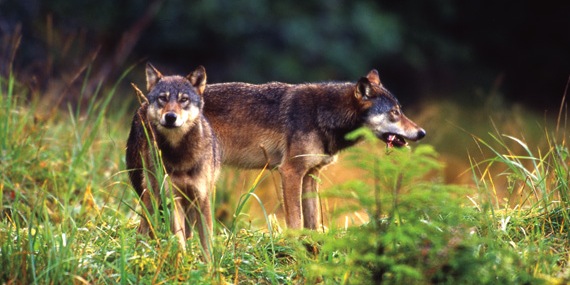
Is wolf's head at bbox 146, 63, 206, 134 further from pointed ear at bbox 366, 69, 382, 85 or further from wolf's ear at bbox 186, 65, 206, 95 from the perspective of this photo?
pointed ear at bbox 366, 69, 382, 85

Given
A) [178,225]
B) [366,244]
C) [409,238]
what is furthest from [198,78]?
[409,238]

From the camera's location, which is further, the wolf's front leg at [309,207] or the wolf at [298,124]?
the wolf's front leg at [309,207]

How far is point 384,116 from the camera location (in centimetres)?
706

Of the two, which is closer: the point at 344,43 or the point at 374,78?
the point at 374,78

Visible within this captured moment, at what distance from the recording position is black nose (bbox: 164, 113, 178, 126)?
5848 mm

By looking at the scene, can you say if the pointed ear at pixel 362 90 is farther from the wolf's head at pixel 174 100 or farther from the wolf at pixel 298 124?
the wolf's head at pixel 174 100

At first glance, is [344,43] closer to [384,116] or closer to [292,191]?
[384,116]

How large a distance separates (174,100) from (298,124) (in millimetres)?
1411

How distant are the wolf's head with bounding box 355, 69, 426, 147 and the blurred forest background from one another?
28.3 ft

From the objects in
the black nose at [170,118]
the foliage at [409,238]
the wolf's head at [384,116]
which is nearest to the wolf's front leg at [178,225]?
the black nose at [170,118]

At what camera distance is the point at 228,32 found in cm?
1797

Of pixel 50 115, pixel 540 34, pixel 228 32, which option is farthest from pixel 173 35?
pixel 50 115

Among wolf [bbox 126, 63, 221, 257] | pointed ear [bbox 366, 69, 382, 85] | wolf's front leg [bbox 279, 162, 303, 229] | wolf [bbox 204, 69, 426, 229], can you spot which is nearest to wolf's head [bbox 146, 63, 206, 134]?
wolf [bbox 126, 63, 221, 257]

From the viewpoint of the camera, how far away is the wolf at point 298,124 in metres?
7.08
